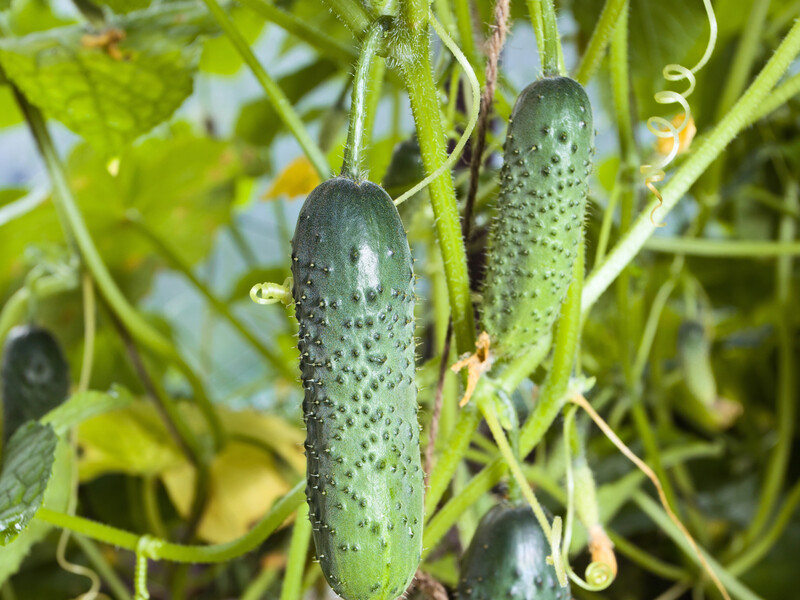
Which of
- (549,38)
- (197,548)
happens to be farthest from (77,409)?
(549,38)

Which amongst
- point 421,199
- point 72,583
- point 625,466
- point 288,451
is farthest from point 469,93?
point 72,583

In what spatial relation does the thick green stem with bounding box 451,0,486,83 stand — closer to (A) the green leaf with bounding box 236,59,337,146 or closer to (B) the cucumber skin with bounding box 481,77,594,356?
(B) the cucumber skin with bounding box 481,77,594,356

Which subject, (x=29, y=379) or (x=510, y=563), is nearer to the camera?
(x=510, y=563)

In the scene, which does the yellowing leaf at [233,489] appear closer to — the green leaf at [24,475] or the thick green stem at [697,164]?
the green leaf at [24,475]

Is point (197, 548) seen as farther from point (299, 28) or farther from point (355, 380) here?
point (299, 28)

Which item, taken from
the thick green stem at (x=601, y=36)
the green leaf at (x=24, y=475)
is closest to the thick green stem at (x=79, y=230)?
the green leaf at (x=24, y=475)

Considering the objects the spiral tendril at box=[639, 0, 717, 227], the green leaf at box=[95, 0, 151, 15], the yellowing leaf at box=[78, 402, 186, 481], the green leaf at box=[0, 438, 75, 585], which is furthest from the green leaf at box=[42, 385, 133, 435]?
the spiral tendril at box=[639, 0, 717, 227]

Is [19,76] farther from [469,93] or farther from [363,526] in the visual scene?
[363,526]
